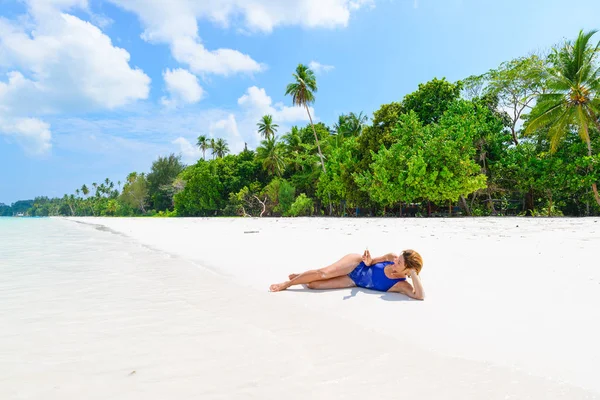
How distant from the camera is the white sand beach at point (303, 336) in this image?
2.04 metres

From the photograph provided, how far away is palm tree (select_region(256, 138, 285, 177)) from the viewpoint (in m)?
41.9

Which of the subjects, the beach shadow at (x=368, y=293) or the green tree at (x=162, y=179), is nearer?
the beach shadow at (x=368, y=293)

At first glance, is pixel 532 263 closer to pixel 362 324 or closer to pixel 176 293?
pixel 362 324

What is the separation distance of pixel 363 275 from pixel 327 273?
0.43m

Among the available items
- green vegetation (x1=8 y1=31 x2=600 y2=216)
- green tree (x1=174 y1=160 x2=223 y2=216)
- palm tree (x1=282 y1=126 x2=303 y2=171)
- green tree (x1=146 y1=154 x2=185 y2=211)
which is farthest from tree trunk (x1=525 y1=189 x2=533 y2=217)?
green tree (x1=146 y1=154 x2=185 y2=211)

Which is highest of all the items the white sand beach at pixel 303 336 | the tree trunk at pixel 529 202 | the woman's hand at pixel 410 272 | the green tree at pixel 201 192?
the green tree at pixel 201 192

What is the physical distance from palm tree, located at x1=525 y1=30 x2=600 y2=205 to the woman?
21.8m

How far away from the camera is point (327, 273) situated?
4.26 meters

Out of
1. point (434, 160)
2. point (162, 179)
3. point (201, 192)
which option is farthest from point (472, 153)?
point (162, 179)

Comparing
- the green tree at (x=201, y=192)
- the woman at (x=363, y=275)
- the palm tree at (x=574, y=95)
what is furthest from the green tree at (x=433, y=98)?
the green tree at (x=201, y=192)

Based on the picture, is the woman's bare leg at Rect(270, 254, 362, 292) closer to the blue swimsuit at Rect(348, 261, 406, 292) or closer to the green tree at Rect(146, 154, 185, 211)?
the blue swimsuit at Rect(348, 261, 406, 292)

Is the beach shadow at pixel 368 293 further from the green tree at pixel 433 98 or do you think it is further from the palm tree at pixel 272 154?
the palm tree at pixel 272 154

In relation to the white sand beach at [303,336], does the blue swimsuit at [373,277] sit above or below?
above

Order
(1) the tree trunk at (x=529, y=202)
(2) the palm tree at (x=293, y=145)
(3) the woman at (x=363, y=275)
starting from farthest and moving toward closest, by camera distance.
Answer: (2) the palm tree at (x=293, y=145) < (1) the tree trunk at (x=529, y=202) < (3) the woman at (x=363, y=275)
